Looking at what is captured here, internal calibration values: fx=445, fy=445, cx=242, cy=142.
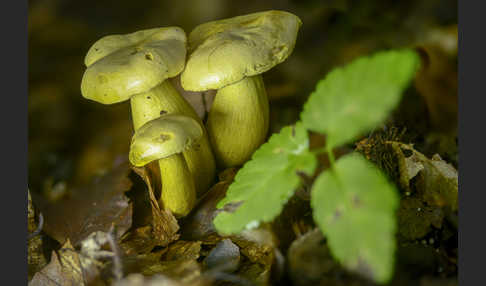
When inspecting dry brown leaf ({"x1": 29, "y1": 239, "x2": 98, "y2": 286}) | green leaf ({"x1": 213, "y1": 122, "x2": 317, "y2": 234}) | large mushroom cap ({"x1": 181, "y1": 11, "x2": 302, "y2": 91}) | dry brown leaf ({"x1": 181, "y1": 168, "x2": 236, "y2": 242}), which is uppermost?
large mushroom cap ({"x1": 181, "y1": 11, "x2": 302, "y2": 91})

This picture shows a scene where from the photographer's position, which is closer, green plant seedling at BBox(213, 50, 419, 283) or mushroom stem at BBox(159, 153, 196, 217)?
green plant seedling at BBox(213, 50, 419, 283)

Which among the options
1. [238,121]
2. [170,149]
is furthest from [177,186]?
[238,121]

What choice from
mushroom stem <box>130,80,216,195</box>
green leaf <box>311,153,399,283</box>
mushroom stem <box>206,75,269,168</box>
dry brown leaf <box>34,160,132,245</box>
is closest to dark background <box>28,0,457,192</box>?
dry brown leaf <box>34,160,132,245</box>

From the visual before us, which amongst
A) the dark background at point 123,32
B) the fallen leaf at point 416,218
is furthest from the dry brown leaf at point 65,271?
the dark background at point 123,32

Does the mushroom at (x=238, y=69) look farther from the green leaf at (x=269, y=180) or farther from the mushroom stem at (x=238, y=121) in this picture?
the green leaf at (x=269, y=180)

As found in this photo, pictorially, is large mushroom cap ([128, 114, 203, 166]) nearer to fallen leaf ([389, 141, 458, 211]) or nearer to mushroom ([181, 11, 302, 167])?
mushroom ([181, 11, 302, 167])

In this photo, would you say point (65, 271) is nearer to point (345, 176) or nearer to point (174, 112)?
point (174, 112)
